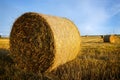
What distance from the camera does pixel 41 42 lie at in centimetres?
707

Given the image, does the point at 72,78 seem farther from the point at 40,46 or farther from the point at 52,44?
the point at 40,46

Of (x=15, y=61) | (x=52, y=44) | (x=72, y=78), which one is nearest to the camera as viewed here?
(x=72, y=78)

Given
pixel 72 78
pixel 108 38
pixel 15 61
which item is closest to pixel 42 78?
pixel 72 78

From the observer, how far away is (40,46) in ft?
23.2

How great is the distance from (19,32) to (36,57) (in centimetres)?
134

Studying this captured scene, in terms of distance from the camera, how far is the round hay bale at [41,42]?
669cm

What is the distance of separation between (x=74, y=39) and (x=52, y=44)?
160 cm

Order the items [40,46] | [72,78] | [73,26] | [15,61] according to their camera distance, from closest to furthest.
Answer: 1. [72,78]
2. [40,46]
3. [15,61]
4. [73,26]

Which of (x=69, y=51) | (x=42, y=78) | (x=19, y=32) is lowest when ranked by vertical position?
(x=42, y=78)

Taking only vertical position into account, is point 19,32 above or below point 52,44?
above

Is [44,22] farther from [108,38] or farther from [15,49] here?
[108,38]

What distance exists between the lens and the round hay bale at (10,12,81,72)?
6.69m

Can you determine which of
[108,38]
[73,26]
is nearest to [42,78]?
[73,26]

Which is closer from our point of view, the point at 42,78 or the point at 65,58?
the point at 42,78
